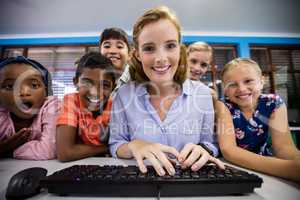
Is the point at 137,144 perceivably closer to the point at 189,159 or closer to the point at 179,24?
the point at 189,159

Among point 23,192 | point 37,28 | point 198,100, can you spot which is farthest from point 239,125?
point 37,28

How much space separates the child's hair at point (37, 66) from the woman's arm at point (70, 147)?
0.17 m

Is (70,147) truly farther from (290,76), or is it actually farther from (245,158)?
(290,76)

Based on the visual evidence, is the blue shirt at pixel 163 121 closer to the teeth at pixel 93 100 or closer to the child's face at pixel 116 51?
the teeth at pixel 93 100

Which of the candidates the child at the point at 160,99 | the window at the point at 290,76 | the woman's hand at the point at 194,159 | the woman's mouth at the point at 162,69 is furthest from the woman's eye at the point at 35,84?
the window at the point at 290,76

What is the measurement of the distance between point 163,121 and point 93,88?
23cm

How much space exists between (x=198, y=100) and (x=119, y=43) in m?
0.45

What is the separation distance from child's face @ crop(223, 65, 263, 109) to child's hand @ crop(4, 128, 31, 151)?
59 centimetres

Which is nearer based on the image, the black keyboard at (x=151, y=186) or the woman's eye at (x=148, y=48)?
the black keyboard at (x=151, y=186)

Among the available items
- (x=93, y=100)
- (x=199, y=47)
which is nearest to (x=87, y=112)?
(x=93, y=100)

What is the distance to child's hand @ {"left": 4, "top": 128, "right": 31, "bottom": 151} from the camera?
453mm

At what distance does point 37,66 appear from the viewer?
568 millimetres

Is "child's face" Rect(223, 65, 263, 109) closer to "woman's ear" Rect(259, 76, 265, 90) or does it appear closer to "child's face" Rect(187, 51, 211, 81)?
"woman's ear" Rect(259, 76, 265, 90)

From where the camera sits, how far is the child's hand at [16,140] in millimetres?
453
